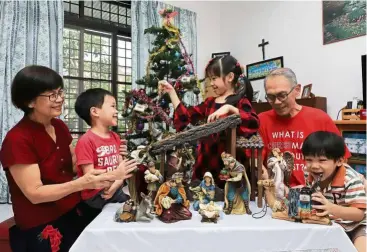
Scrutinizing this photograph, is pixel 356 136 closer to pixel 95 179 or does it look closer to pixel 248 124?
pixel 248 124

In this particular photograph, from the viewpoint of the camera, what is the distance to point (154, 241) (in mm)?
824

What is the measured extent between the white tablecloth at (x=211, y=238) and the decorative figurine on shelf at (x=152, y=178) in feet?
0.39

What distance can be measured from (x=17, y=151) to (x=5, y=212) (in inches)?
86.0

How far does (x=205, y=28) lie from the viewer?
171 inches

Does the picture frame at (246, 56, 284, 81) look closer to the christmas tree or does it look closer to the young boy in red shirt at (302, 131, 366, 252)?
the christmas tree

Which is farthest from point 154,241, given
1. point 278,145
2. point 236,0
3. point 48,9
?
point 236,0

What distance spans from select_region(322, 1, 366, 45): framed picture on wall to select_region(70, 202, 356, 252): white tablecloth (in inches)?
102

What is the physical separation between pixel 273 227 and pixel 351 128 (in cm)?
216

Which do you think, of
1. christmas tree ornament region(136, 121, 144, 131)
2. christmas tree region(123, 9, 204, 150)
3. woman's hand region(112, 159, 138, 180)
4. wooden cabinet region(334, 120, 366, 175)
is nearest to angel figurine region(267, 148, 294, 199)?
woman's hand region(112, 159, 138, 180)

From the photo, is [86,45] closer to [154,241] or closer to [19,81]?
[19,81]

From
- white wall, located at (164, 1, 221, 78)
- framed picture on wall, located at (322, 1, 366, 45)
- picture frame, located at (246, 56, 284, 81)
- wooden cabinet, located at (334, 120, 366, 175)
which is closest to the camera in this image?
wooden cabinet, located at (334, 120, 366, 175)

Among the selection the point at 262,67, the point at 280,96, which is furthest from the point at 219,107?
the point at 262,67

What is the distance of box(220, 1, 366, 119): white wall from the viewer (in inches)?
116

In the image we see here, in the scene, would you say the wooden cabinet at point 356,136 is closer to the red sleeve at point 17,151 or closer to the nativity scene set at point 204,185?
the nativity scene set at point 204,185
